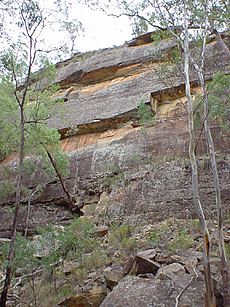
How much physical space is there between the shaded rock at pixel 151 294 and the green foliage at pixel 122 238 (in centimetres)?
316

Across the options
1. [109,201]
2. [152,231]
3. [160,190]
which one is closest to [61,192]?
[109,201]

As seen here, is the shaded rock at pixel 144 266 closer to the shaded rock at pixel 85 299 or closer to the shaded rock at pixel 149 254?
the shaded rock at pixel 149 254

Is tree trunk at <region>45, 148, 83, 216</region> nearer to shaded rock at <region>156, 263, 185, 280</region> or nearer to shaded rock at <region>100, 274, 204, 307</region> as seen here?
shaded rock at <region>156, 263, 185, 280</region>

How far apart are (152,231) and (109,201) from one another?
294 centimetres

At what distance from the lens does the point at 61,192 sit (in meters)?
16.4

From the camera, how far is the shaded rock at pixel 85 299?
8345 millimetres

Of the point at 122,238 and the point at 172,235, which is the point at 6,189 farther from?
the point at 172,235

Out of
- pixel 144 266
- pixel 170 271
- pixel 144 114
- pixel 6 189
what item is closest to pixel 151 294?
pixel 170 271

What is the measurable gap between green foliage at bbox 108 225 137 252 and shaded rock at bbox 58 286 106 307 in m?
2.71

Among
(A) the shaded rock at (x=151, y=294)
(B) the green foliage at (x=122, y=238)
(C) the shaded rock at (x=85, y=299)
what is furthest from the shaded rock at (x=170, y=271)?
(B) the green foliage at (x=122, y=238)

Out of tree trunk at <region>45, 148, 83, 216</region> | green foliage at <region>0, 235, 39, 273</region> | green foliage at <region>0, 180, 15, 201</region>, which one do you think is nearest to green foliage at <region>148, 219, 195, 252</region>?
green foliage at <region>0, 235, 39, 273</region>

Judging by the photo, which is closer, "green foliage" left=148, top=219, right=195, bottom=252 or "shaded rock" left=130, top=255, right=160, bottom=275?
"shaded rock" left=130, top=255, right=160, bottom=275

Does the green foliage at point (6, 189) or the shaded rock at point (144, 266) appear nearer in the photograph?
the shaded rock at point (144, 266)

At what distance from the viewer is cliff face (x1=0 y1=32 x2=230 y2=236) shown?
13609 millimetres
